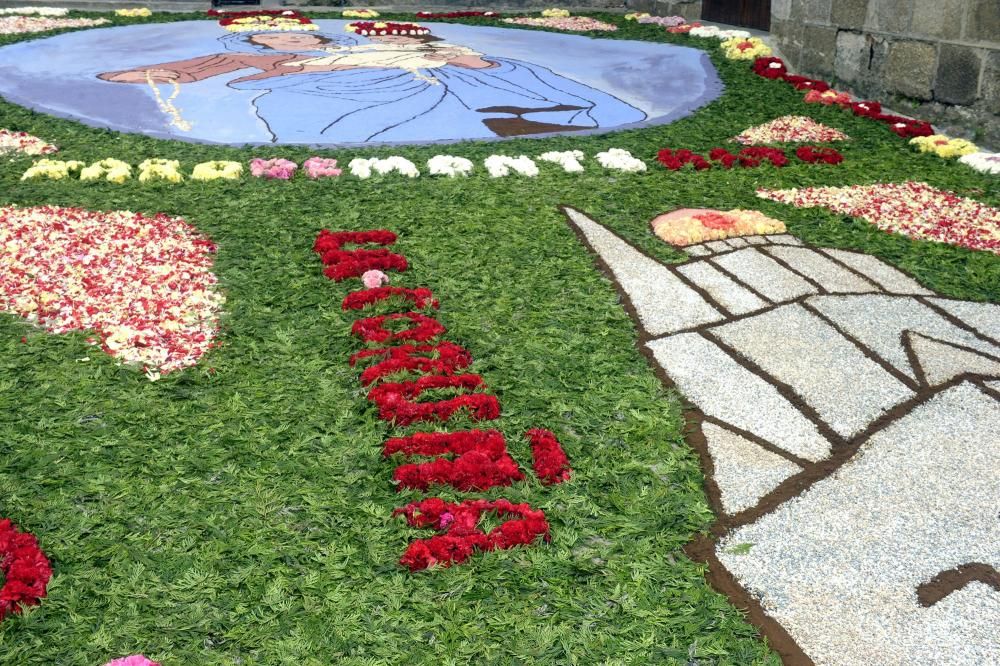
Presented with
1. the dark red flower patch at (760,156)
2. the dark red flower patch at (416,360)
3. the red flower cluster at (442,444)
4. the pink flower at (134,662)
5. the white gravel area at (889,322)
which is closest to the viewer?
the pink flower at (134,662)

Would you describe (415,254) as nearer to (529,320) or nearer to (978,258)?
(529,320)

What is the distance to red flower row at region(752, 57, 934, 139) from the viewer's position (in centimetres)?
A: 970

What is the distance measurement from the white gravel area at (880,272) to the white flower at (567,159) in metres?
2.66

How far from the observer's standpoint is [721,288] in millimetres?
5801

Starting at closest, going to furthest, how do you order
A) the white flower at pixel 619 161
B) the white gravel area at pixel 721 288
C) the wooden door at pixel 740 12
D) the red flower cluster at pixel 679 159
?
the white gravel area at pixel 721 288, the white flower at pixel 619 161, the red flower cluster at pixel 679 159, the wooden door at pixel 740 12

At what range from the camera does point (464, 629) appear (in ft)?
10.2

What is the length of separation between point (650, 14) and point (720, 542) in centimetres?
1815

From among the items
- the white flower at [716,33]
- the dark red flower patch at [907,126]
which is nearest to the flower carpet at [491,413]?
the dark red flower patch at [907,126]

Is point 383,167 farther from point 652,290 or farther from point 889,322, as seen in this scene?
point 889,322

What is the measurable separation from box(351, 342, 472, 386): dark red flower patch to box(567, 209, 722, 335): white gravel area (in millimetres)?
1215

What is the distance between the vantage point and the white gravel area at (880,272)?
5.85 meters

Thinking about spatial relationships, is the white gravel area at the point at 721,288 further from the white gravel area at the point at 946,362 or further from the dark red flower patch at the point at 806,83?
the dark red flower patch at the point at 806,83

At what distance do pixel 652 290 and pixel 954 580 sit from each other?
2836 mm

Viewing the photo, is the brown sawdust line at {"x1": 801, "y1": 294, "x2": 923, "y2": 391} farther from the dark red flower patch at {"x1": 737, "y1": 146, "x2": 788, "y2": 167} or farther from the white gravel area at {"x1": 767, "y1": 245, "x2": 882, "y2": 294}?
the dark red flower patch at {"x1": 737, "y1": 146, "x2": 788, "y2": 167}
